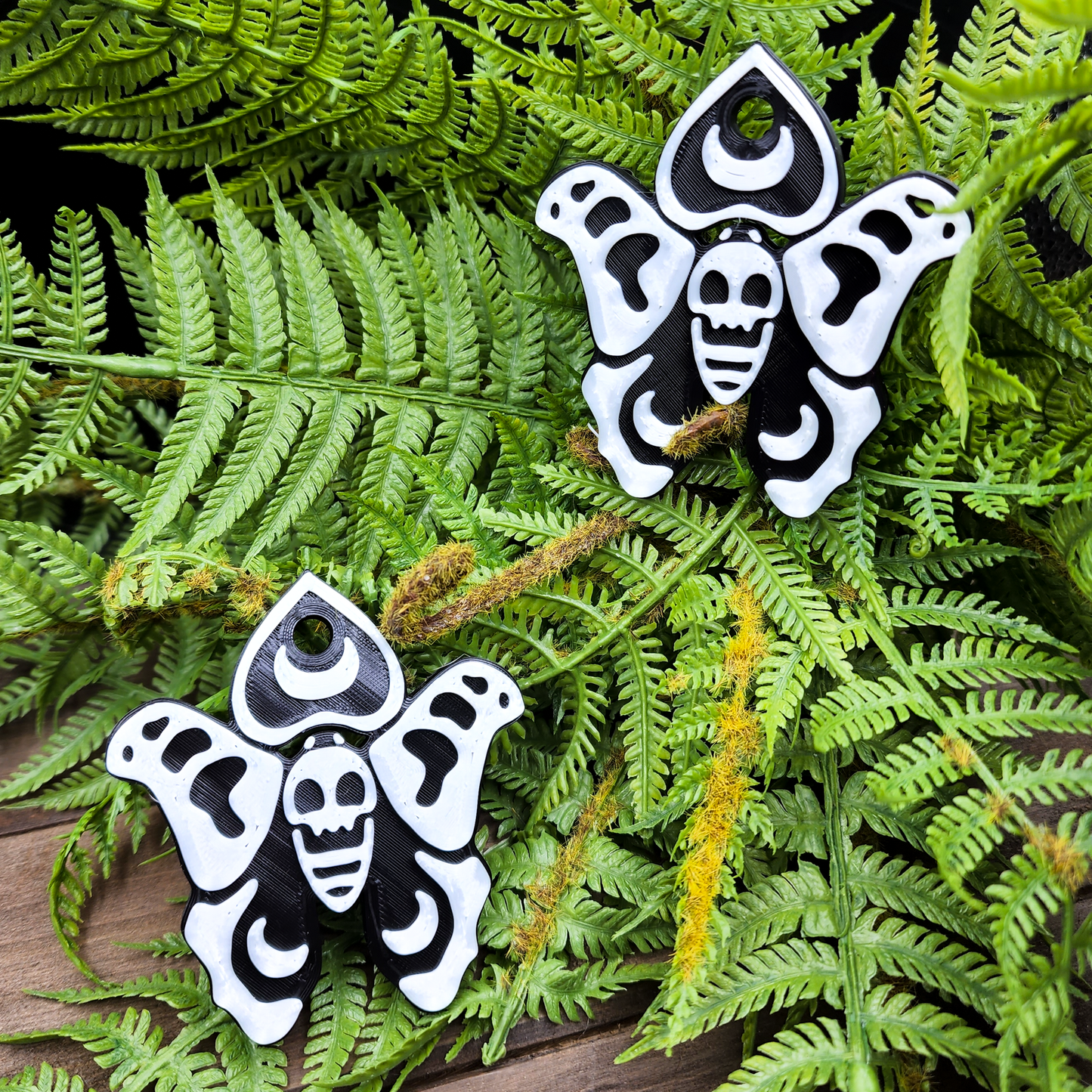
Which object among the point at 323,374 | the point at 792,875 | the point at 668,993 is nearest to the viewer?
the point at 668,993

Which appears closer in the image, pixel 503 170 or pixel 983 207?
pixel 983 207

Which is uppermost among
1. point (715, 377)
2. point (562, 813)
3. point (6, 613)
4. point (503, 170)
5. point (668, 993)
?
point (503, 170)

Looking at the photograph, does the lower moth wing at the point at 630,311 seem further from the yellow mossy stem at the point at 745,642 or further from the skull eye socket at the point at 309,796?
the skull eye socket at the point at 309,796

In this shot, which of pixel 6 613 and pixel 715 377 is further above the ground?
pixel 715 377

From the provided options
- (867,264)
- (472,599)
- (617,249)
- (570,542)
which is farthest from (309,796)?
(867,264)

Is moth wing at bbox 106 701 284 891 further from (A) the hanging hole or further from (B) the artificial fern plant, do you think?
(A) the hanging hole

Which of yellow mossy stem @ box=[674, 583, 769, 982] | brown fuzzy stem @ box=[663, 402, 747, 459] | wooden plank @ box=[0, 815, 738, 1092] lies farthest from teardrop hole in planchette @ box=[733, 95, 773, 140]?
wooden plank @ box=[0, 815, 738, 1092]

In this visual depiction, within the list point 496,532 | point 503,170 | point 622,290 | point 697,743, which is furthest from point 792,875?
point 503,170

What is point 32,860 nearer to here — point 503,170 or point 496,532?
point 496,532
